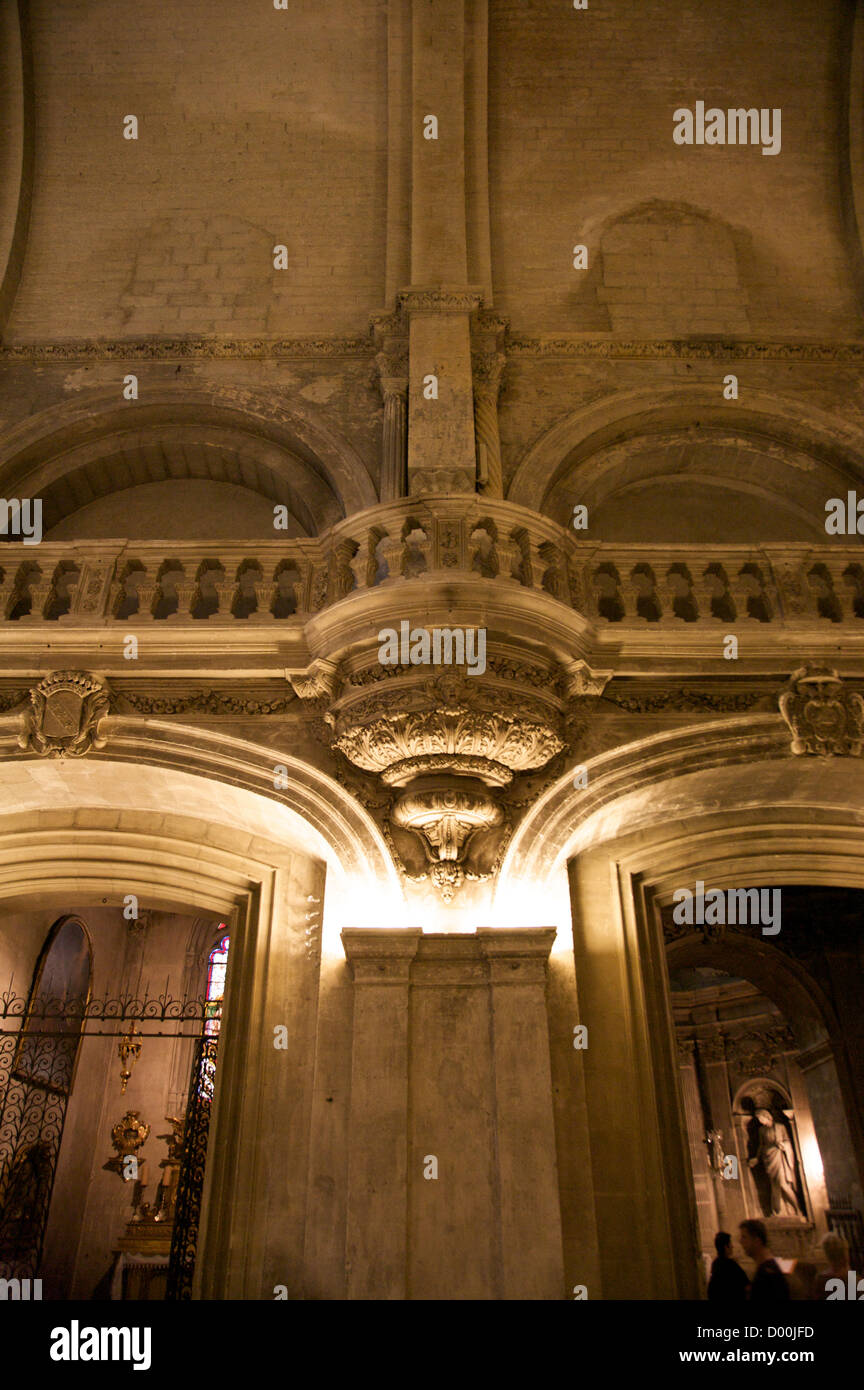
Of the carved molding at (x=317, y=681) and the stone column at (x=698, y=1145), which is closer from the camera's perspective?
the carved molding at (x=317, y=681)

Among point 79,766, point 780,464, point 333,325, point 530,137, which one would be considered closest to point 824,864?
point 780,464

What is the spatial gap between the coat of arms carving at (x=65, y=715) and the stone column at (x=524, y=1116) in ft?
8.76

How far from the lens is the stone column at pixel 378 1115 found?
14.3 feet

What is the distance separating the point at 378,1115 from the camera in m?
4.66

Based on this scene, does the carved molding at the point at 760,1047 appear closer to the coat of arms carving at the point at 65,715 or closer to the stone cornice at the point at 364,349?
the stone cornice at the point at 364,349

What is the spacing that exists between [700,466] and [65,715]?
584 centimetres

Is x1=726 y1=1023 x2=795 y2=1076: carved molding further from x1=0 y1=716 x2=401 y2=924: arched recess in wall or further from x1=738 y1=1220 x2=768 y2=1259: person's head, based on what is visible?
x1=0 y1=716 x2=401 y2=924: arched recess in wall

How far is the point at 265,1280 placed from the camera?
4664mm

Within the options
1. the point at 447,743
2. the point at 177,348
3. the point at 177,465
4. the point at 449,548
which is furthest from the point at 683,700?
the point at 177,348

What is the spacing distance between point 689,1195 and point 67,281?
9.04 meters

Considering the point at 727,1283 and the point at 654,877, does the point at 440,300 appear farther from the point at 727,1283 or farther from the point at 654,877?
the point at 727,1283

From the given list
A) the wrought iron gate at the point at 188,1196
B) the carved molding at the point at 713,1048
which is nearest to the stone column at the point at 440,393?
the wrought iron gate at the point at 188,1196

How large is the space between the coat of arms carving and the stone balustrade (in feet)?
1.39

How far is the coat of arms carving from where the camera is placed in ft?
18.5
